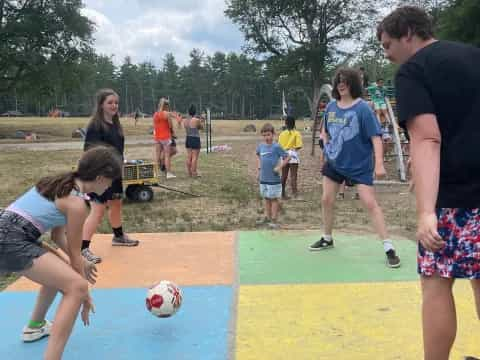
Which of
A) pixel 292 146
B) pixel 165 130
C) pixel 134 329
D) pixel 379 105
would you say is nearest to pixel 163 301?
pixel 134 329

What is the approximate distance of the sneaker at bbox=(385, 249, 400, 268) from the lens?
15.5ft

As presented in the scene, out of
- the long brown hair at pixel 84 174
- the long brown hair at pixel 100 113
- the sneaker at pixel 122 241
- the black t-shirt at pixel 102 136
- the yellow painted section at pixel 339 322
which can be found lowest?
the yellow painted section at pixel 339 322

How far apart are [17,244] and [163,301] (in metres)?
1.12

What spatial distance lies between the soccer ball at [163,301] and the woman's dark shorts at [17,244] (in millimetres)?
950

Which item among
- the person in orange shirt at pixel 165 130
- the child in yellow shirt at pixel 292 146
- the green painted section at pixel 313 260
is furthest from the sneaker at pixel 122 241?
the person in orange shirt at pixel 165 130

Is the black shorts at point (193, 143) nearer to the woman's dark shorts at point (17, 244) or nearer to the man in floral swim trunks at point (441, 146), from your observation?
the woman's dark shorts at point (17, 244)

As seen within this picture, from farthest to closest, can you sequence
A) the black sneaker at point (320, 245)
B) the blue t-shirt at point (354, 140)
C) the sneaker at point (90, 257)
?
the black sneaker at point (320, 245) < the sneaker at point (90, 257) < the blue t-shirt at point (354, 140)

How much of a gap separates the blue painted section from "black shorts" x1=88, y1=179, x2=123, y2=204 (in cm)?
117

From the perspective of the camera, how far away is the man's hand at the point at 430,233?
213 cm

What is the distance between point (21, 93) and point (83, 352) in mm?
38296

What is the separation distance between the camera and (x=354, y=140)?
4902 mm

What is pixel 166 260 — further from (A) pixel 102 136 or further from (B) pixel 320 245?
(B) pixel 320 245

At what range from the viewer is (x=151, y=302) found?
3.54 meters

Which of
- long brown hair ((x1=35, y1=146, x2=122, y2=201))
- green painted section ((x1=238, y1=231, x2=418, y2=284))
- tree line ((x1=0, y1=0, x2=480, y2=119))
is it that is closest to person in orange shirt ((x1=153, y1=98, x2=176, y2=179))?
green painted section ((x1=238, y1=231, x2=418, y2=284))
